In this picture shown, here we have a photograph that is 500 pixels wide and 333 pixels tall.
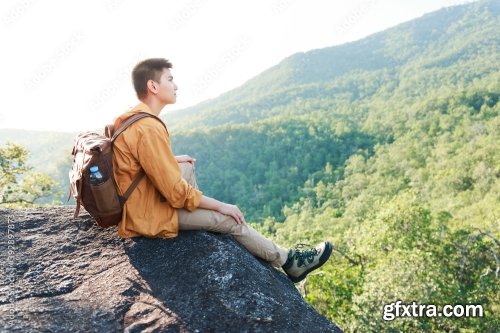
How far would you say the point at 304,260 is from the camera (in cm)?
486

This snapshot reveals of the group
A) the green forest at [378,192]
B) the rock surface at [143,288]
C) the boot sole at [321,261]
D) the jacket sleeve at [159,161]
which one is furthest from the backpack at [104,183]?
the green forest at [378,192]

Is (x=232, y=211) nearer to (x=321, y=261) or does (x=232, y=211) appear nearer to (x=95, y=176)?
(x=321, y=261)

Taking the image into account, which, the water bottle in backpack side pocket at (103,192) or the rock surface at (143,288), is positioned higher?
the water bottle in backpack side pocket at (103,192)

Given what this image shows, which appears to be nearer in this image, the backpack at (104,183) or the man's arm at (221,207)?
the backpack at (104,183)

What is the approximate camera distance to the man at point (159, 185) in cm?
389

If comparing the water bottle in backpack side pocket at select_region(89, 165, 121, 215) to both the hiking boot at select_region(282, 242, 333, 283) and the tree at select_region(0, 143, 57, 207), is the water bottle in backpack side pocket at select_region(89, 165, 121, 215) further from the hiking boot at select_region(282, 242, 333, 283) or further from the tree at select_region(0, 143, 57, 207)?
the tree at select_region(0, 143, 57, 207)

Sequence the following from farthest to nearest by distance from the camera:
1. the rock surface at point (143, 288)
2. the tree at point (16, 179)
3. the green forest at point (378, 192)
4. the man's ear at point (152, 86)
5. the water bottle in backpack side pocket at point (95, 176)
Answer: the green forest at point (378, 192)
the tree at point (16, 179)
the man's ear at point (152, 86)
the water bottle in backpack side pocket at point (95, 176)
the rock surface at point (143, 288)

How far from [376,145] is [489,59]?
12354 cm

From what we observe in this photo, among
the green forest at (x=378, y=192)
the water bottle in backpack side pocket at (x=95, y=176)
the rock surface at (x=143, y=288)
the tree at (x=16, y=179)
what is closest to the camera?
the rock surface at (x=143, y=288)

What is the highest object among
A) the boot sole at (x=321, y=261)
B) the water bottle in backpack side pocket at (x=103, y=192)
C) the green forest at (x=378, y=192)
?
the water bottle in backpack side pocket at (x=103, y=192)

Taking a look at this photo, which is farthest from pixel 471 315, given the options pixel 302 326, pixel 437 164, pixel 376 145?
pixel 376 145

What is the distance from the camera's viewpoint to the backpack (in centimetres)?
388

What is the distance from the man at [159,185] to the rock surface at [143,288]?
17 cm

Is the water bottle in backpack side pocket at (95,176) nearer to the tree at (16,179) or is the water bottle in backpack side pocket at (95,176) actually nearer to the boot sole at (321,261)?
the boot sole at (321,261)
